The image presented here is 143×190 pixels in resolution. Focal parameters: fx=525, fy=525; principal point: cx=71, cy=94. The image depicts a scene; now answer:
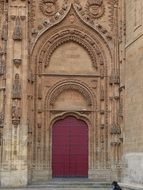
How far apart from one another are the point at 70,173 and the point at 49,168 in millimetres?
1028

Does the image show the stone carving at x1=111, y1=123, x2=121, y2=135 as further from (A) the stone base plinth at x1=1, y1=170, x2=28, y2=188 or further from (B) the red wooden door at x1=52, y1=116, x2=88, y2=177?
(A) the stone base plinth at x1=1, y1=170, x2=28, y2=188

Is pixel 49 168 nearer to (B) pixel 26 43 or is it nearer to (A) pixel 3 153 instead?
(A) pixel 3 153

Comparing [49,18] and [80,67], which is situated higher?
[49,18]

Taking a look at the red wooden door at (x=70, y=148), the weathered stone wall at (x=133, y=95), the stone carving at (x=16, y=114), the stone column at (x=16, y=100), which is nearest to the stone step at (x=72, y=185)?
the stone column at (x=16, y=100)

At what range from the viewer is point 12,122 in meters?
21.8

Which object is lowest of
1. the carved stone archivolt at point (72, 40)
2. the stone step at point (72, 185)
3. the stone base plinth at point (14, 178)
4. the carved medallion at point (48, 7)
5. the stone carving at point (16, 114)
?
the stone step at point (72, 185)

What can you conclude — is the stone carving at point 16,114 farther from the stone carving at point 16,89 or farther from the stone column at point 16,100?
the stone carving at point 16,89

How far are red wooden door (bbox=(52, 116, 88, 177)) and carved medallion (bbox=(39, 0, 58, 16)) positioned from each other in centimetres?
482


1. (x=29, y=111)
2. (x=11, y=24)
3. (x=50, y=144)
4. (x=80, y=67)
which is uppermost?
(x=11, y=24)

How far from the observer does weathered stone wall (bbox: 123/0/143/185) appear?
1866cm

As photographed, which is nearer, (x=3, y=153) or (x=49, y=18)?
(x=3, y=153)

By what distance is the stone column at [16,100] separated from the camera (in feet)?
70.7

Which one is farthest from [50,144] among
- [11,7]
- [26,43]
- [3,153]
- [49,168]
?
[11,7]

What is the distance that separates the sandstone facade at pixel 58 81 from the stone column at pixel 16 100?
0.13 ft
